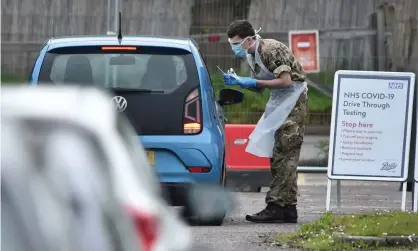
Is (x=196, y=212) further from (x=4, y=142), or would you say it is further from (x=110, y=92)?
(x=110, y=92)

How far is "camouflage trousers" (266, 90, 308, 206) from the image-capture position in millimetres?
10500

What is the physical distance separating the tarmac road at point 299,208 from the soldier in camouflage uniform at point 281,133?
152 millimetres

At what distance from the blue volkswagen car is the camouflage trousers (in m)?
0.74

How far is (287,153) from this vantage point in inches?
415

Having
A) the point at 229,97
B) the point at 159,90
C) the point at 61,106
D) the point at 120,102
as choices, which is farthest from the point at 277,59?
the point at 61,106

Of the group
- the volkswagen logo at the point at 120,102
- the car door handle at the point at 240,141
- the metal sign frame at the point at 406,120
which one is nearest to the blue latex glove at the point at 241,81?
the metal sign frame at the point at 406,120

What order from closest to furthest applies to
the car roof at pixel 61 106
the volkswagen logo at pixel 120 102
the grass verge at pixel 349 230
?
the car roof at pixel 61 106 < the grass verge at pixel 349 230 < the volkswagen logo at pixel 120 102

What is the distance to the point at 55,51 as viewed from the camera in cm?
987

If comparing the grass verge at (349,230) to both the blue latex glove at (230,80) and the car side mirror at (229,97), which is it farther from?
the blue latex glove at (230,80)

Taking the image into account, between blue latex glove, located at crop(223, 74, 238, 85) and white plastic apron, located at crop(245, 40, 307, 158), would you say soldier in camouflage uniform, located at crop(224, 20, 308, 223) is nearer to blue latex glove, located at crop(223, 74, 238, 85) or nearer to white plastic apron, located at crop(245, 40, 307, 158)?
white plastic apron, located at crop(245, 40, 307, 158)

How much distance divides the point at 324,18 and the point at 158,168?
8.37 metres

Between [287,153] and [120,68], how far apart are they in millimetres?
1730

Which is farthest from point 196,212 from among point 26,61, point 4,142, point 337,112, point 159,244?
point 26,61

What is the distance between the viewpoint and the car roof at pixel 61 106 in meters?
3.95
